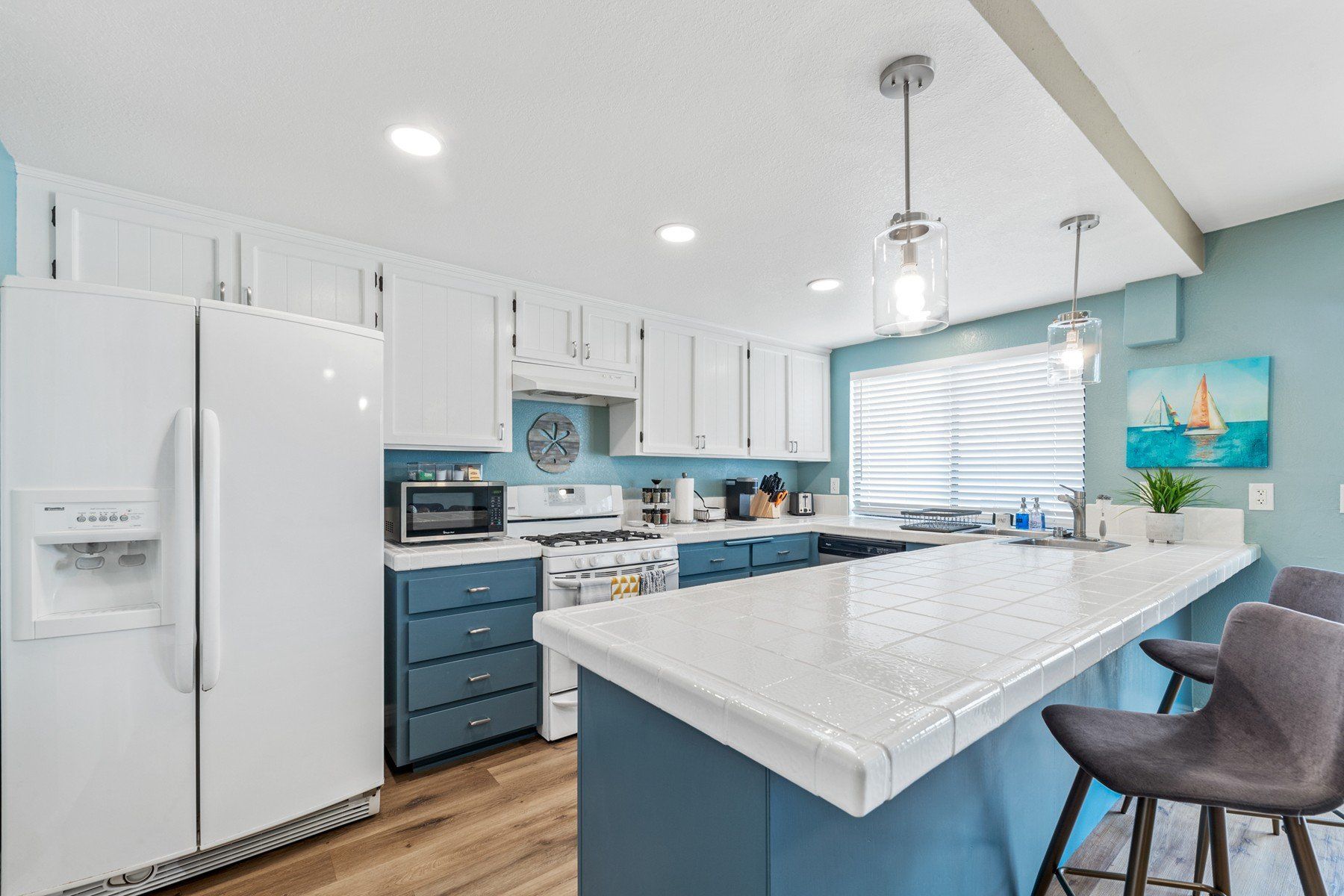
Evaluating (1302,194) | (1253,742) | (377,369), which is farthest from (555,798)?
(1302,194)

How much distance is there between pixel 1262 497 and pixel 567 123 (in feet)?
10.8

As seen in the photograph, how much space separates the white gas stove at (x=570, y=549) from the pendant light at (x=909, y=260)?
1.73m

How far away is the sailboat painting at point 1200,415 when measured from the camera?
102 inches

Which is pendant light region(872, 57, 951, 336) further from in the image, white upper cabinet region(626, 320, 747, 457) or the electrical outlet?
the electrical outlet

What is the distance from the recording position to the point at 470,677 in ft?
8.16

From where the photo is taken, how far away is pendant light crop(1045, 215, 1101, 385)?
7.45 ft

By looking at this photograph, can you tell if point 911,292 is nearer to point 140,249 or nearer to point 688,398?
point 688,398

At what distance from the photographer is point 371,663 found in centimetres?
210

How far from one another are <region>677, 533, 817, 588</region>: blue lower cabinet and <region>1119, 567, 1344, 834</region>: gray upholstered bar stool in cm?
178

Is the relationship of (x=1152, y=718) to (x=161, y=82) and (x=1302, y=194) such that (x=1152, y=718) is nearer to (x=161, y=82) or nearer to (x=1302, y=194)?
(x=1302, y=194)

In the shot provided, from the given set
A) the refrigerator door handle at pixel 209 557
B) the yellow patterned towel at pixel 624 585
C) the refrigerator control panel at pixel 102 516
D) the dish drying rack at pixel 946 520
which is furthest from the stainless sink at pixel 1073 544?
the refrigerator control panel at pixel 102 516

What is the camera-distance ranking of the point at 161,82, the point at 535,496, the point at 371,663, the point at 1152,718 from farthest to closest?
the point at 535,496, the point at 371,663, the point at 161,82, the point at 1152,718

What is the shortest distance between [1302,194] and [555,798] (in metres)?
3.83

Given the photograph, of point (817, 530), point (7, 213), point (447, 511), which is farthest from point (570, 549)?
point (7, 213)
